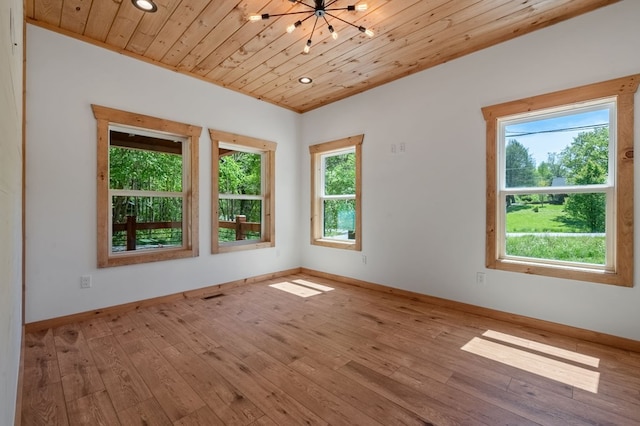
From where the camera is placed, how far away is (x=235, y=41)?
3041 mm

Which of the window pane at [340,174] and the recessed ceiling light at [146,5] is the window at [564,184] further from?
the recessed ceiling light at [146,5]

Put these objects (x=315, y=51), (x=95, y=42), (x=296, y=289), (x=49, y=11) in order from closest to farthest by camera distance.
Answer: (x=49, y=11) < (x=95, y=42) < (x=315, y=51) < (x=296, y=289)

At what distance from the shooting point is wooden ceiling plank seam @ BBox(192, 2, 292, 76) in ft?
8.53

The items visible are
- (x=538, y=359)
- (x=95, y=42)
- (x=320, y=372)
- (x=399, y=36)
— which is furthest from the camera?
(x=95, y=42)

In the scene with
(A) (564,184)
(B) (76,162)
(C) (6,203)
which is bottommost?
(C) (6,203)

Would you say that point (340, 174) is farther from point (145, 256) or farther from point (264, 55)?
point (145, 256)

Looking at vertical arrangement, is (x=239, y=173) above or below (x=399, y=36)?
below

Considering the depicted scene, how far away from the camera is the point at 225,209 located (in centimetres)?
434

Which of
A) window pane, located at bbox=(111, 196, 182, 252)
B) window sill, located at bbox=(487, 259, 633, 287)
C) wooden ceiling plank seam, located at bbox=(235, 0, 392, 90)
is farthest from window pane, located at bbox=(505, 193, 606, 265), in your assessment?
window pane, located at bbox=(111, 196, 182, 252)

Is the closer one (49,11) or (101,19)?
(49,11)

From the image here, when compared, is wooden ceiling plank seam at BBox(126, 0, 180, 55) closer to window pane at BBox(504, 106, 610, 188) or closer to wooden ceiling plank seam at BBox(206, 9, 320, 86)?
wooden ceiling plank seam at BBox(206, 9, 320, 86)

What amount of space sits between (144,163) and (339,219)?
8.89 ft

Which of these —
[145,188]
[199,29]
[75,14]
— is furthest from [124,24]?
[145,188]

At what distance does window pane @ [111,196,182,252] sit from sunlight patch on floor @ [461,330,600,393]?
3.41 meters
